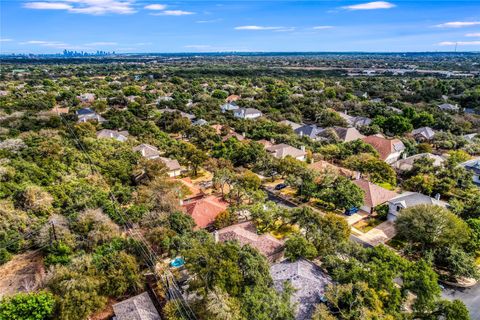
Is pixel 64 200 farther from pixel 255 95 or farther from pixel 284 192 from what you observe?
pixel 255 95

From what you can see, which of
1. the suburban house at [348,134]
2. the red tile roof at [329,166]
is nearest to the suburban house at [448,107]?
the suburban house at [348,134]

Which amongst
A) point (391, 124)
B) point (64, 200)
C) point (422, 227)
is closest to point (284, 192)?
point (422, 227)

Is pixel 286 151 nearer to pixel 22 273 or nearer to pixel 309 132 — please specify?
pixel 309 132

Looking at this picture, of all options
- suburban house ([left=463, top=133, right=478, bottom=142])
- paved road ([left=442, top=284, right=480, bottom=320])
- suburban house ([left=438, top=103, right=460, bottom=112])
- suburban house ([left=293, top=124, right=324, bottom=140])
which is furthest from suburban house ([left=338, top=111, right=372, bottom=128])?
paved road ([left=442, top=284, right=480, bottom=320])

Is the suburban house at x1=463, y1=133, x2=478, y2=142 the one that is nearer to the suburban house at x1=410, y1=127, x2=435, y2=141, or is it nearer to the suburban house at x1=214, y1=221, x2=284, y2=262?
the suburban house at x1=410, y1=127, x2=435, y2=141

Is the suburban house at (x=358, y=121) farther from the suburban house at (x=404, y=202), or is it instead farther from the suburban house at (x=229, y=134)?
the suburban house at (x=404, y=202)
